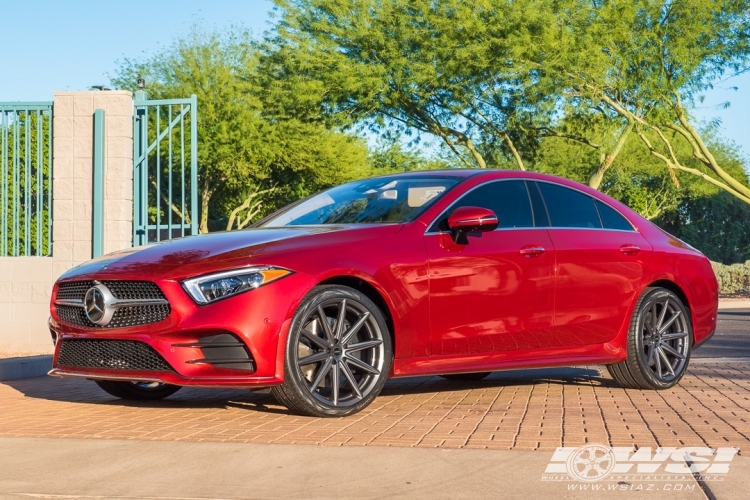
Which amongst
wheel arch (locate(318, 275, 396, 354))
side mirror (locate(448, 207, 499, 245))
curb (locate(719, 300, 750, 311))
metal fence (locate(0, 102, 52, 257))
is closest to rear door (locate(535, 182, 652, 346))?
side mirror (locate(448, 207, 499, 245))

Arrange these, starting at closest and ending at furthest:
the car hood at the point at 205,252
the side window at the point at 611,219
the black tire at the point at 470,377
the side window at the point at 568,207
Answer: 1. the car hood at the point at 205,252
2. the side window at the point at 568,207
3. the side window at the point at 611,219
4. the black tire at the point at 470,377


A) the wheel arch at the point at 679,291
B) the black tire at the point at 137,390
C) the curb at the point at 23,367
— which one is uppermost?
the wheel arch at the point at 679,291

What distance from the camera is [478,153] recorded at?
120 ft

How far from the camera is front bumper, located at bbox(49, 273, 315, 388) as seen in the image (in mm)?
6676

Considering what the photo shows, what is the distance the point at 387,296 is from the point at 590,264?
6.40ft

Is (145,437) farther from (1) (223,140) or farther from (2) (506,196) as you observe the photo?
(1) (223,140)

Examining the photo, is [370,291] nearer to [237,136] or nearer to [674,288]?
[674,288]

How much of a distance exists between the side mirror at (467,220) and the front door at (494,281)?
0.06m

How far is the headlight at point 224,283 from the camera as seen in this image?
674 centimetres

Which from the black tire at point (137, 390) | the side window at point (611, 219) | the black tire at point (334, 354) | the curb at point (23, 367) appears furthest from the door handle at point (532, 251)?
the curb at point (23, 367)

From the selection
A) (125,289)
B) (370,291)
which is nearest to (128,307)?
(125,289)

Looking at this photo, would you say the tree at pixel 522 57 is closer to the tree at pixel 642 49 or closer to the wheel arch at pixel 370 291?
the tree at pixel 642 49

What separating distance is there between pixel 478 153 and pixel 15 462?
31.6m

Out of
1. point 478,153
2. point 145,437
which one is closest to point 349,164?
point 478,153
